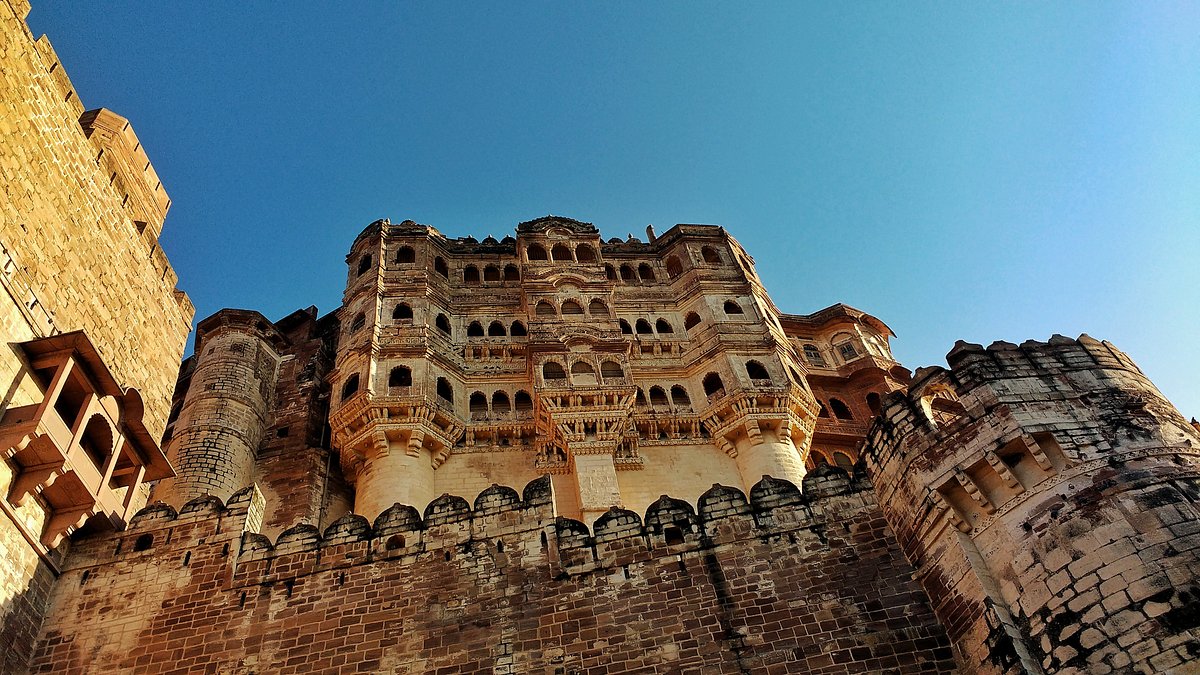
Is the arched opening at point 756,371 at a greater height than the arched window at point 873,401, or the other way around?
the arched window at point 873,401

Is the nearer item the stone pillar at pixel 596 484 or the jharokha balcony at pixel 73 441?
the jharokha balcony at pixel 73 441

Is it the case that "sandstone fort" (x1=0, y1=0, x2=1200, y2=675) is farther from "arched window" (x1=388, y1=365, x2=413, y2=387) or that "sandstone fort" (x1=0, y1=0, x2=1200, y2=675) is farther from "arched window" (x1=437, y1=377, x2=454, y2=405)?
"arched window" (x1=437, y1=377, x2=454, y2=405)

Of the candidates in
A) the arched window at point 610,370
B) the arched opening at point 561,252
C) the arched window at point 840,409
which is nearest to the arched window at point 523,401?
the arched window at point 610,370

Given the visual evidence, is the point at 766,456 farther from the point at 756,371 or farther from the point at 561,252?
the point at 561,252

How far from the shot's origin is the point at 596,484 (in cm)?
2267

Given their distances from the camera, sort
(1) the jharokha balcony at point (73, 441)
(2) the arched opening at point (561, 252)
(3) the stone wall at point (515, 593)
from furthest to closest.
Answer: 1. (2) the arched opening at point (561, 252)
2. (1) the jharokha balcony at point (73, 441)
3. (3) the stone wall at point (515, 593)

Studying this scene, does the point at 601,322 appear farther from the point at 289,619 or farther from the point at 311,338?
the point at 289,619

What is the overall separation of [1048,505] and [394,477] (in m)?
16.7

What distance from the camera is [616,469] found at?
2414cm

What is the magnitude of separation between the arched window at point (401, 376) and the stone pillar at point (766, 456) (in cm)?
937

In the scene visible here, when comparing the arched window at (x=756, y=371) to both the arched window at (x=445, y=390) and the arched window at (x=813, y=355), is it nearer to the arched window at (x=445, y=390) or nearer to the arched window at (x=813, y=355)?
the arched window at (x=813, y=355)

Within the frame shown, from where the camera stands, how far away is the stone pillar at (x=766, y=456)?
2406 cm

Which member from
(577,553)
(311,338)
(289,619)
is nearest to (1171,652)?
(577,553)

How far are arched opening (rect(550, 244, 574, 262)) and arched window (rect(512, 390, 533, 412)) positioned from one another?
6.63 meters
